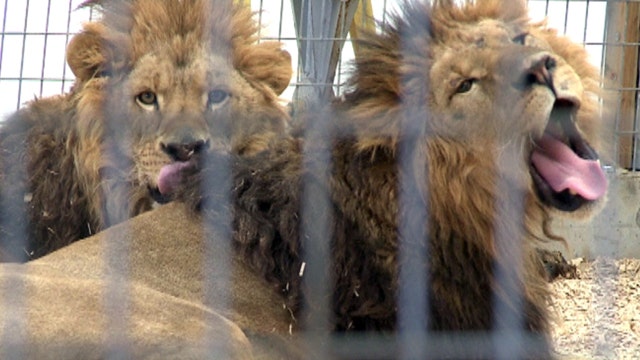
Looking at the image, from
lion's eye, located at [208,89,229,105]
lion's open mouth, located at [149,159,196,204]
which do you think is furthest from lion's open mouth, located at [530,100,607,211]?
lion's eye, located at [208,89,229,105]

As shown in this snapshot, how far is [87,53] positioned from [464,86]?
1016mm

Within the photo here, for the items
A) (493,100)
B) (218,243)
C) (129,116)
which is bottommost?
(218,243)

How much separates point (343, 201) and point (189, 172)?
340 millimetres

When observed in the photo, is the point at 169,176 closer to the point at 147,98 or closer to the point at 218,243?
the point at 147,98

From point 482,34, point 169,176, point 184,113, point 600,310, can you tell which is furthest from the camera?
point 600,310

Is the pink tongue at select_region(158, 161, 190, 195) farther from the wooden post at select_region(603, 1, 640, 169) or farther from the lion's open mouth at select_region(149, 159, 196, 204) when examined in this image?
the wooden post at select_region(603, 1, 640, 169)

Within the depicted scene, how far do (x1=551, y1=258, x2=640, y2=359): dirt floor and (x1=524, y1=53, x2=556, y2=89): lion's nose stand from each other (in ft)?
2.11

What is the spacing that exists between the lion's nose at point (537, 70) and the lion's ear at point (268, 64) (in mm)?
895

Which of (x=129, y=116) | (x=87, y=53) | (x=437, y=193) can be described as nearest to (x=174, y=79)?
(x=129, y=116)

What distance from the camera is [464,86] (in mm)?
1987

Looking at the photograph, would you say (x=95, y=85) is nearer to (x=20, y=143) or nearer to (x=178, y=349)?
(x=20, y=143)

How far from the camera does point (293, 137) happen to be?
6.78ft

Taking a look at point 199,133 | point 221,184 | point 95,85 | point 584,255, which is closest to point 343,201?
point 221,184

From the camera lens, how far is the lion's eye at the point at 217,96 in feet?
8.57
